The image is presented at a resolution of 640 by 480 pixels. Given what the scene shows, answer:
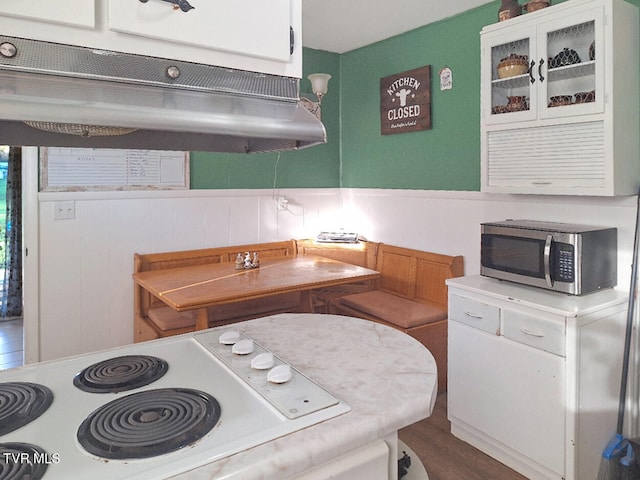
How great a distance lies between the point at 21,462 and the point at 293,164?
3.44m

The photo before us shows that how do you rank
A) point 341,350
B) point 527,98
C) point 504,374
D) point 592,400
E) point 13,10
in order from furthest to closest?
point 527,98 → point 504,374 → point 592,400 → point 341,350 → point 13,10

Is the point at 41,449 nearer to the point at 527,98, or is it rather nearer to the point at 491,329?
the point at 491,329

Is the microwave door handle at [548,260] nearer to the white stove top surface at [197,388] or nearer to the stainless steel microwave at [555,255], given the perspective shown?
the stainless steel microwave at [555,255]

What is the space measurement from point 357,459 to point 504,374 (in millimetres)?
1589

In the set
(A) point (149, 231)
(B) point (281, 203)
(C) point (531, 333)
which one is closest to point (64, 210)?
(A) point (149, 231)

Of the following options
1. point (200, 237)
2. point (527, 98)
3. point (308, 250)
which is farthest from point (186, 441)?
point (308, 250)

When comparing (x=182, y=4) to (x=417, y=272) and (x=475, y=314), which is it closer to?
(x=475, y=314)

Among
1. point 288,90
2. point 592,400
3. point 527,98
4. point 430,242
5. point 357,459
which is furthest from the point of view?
point 430,242

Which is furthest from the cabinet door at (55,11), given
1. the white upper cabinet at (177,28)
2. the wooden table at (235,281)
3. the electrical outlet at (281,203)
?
the electrical outlet at (281,203)

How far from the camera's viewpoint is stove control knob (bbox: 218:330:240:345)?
1312 millimetres

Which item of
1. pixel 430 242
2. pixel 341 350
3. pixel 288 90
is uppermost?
pixel 288 90

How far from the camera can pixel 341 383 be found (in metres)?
1.09

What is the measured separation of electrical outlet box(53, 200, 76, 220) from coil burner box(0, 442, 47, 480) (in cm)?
252

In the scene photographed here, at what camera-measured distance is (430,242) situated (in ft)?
11.3
